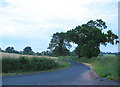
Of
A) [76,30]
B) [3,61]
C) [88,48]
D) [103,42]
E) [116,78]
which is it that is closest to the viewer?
[116,78]

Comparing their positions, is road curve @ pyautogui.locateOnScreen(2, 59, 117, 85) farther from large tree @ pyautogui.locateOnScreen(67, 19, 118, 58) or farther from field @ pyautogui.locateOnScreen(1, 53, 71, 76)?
large tree @ pyautogui.locateOnScreen(67, 19, 118, 58)

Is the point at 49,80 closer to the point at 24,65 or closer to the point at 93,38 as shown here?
the point at 24,65

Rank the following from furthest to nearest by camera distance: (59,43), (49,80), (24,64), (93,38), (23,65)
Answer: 1. (59,43)
2. (93,38)
3. (24,64)
4. (23,65)
5. (49,80)

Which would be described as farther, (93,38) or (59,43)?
(59,43)

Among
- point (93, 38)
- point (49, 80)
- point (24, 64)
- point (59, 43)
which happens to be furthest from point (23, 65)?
point (59, 43)

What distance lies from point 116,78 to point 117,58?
1.68 m

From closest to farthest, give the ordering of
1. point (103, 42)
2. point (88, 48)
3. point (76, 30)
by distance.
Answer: point (88, 48)
point (103, 42)
point (76, 30)

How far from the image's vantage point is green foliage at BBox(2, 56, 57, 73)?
56.2ft

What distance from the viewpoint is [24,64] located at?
18.4m

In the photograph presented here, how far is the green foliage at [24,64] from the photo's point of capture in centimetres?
1712

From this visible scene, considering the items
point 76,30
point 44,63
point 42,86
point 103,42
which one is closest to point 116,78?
point 42,86

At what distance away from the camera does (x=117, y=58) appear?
12406 mm

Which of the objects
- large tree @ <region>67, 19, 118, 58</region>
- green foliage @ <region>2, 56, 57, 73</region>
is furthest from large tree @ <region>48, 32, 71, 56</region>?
green foliage @ <region>2, 56, 57, 73</region>

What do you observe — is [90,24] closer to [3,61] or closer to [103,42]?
[103,42]
